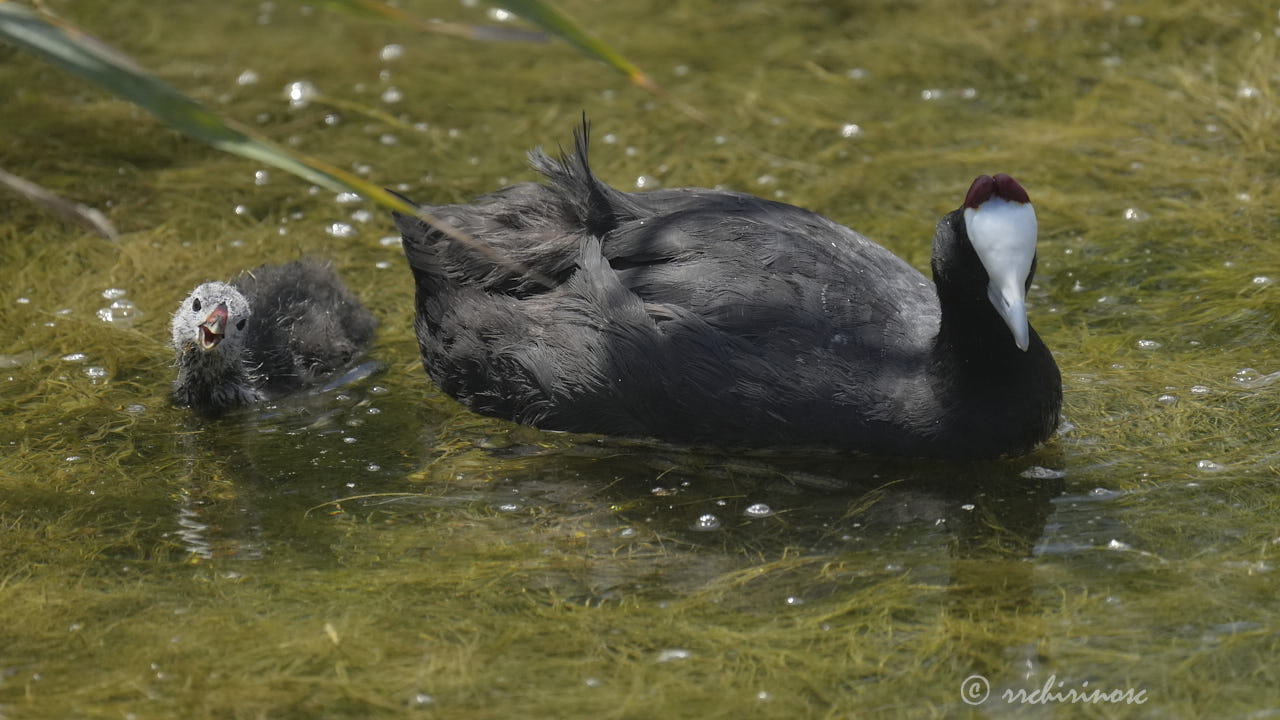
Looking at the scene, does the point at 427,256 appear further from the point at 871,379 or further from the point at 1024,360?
the point at 1024,360

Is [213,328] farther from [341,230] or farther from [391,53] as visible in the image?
[391,53]

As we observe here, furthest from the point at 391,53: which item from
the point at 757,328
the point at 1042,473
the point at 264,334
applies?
the point at 1042,473

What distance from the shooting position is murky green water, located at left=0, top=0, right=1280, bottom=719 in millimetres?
3363

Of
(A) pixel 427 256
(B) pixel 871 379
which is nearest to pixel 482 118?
(A) pixel 427 256

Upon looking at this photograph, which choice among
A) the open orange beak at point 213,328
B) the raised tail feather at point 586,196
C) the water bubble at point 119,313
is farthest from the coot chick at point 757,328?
the water bubble at point 119,313

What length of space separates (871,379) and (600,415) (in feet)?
2.78

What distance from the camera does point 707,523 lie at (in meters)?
4.09

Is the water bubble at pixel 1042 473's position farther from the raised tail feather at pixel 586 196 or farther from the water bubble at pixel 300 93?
the water bubble at pixel 300 93

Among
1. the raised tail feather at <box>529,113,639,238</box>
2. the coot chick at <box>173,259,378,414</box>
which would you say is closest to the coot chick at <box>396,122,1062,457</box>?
the raised tail feather at <box>529,113,639,238</box>

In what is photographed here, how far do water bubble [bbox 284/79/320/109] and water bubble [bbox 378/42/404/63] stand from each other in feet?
1.67

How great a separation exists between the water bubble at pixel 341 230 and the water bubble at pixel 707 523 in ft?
8.55

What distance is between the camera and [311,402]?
16.3 ft

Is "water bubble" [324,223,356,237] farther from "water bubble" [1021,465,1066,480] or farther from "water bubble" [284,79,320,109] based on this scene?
"water bubble" [1021,465,1066,480]

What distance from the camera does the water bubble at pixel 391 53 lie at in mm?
7765
